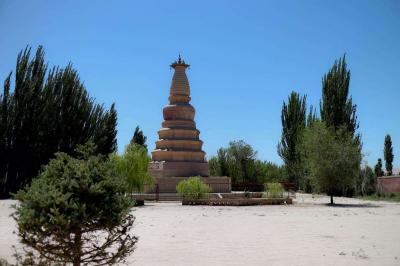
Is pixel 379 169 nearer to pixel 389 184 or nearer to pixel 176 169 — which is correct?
pixel 389 184

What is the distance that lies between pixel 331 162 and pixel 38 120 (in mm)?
22564

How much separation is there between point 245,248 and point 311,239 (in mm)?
2282

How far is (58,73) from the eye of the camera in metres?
36.6

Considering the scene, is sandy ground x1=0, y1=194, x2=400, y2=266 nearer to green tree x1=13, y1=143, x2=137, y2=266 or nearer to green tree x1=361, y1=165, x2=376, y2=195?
green tree x1=13, y1=143, x2=137, y2=266

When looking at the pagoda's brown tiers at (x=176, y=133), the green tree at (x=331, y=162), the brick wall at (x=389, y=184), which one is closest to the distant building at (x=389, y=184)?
the brick wall at (x=389, y=184)

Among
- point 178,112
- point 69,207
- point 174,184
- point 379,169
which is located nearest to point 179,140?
point 178,112

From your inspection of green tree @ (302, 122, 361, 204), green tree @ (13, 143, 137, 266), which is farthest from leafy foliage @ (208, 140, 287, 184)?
green tree @ (13, 143, 137, 266)

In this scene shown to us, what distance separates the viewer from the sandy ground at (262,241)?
27.8ft

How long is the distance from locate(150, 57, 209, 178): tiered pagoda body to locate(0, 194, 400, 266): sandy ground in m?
16.5

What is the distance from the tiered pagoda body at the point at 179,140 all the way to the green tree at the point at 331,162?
30.7 ft

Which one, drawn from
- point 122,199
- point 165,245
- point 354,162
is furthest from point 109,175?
point 354,162

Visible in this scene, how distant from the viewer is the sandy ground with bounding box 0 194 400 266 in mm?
8477

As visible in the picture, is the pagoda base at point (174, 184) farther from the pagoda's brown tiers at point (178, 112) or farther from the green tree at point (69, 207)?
the green tree at point (69, 207)

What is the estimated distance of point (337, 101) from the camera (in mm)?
38562
